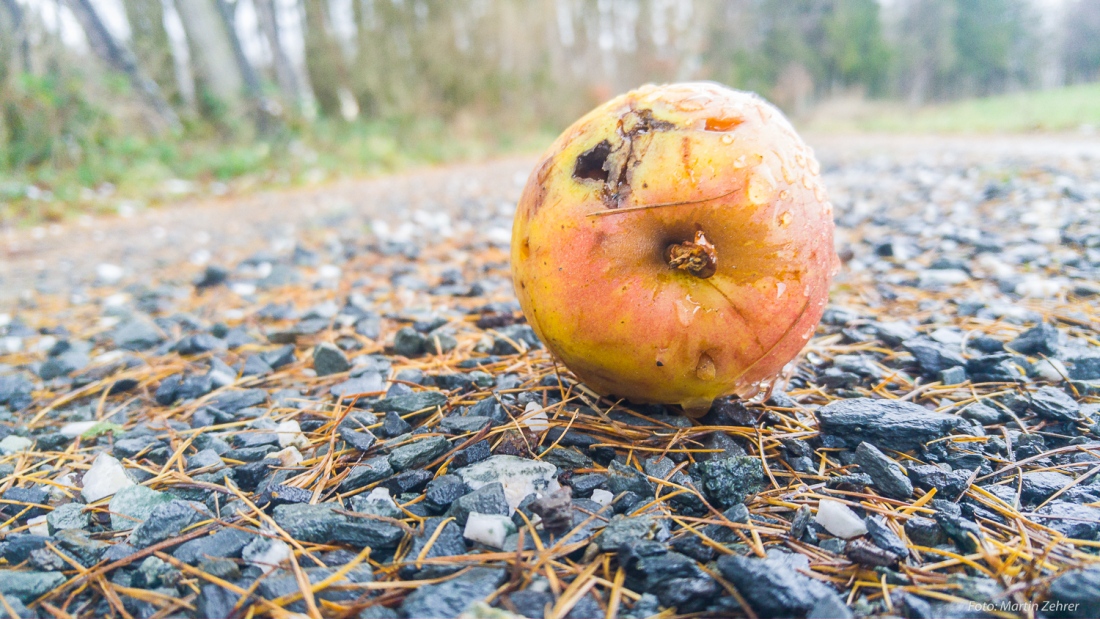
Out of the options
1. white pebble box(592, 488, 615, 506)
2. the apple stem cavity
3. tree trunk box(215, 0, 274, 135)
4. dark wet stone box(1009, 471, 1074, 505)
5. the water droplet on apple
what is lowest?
dark wet stone box(1009, 471, 1074, 505)

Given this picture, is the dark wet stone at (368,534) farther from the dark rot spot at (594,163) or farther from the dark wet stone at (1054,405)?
the dark wet stone at (1054,405)

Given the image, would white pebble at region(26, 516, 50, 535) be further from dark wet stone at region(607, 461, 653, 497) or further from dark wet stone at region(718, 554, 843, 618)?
dark wet stone at region(718, 554, 843, 618)

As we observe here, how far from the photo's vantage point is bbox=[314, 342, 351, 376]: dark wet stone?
2.34 m

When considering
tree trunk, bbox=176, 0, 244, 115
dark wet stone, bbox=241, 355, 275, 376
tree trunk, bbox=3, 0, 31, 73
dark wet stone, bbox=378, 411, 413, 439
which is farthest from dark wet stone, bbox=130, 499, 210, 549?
tree trunk, bbox=176, 0, 244, 115

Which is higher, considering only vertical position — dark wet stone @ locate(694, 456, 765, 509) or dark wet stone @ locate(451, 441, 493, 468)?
dark wet stone @ locate(451, 441, 493, 468)

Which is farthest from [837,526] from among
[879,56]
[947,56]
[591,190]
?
[947,56]

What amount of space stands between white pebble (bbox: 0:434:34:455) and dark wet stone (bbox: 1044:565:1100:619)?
2.71 meters

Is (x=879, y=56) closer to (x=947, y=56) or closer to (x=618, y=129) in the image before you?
(x=947, y=56)

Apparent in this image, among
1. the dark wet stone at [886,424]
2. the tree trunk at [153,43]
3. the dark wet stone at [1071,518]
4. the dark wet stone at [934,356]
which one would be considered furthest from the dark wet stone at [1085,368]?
the tree trunk at [153,43]

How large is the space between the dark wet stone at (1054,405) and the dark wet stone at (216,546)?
215 cm

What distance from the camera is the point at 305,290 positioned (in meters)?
3.57

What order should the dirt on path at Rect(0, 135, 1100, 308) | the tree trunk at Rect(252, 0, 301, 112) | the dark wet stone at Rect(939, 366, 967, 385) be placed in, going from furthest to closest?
the tree trunk at Rect(252, 0, 301, 112) < the dirt on path at Rect(0, 135, 1100, 308) < the dark wet stone at Rect(939, 366, 967, 385)

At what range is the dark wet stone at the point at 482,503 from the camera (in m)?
1.40

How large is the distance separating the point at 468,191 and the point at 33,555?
20.6ft
